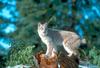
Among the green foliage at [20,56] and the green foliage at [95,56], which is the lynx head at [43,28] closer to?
the green foliage at [20,56]

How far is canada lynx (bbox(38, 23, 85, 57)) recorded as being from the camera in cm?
682

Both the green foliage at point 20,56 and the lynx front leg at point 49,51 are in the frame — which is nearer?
the lynx front leg at point 49,51

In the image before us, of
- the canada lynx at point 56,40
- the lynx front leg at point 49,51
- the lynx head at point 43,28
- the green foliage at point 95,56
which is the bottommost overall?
the green foliage at point 95,56

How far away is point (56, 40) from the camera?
284 inches

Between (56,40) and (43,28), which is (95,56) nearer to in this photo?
(56,40)

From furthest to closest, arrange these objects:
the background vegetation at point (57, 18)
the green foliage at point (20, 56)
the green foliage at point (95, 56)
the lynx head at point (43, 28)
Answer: the background vegetation at point (57, 18)
the green foliage at point (95, 56)
the green foliage at point (20, 56)
the lynx head at point (43, 28)

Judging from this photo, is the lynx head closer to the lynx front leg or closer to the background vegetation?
the lynx front leg

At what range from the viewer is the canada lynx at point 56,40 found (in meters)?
6.82

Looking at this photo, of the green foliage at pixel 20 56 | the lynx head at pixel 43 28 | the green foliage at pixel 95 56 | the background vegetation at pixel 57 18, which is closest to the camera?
the lynx head at pixel 43 28

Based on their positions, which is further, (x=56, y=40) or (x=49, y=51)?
(x=56, y=40)

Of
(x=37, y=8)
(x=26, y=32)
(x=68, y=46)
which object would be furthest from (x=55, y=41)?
(x=37, y=8)

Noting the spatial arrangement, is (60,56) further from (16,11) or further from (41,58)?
(16,11)

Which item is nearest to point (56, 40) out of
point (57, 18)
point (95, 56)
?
point (95, 56)

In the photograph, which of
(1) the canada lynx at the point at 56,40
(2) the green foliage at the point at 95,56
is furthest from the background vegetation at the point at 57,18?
(1) the canada lynx at the point at 56,40
